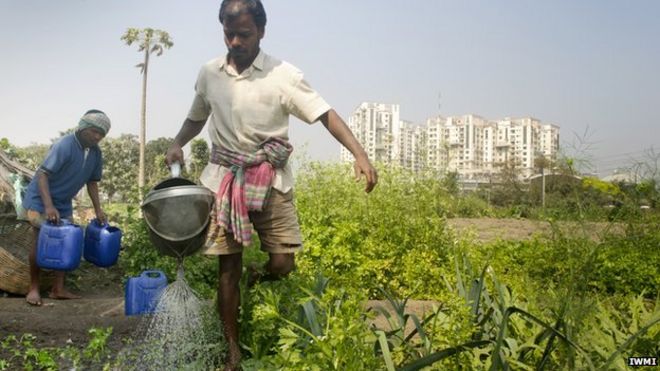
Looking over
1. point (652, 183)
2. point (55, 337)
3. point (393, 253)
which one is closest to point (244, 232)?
point (55, 337)

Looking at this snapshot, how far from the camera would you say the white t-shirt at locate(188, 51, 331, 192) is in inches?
121

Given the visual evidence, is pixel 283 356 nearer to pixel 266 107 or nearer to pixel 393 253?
pixel 266 107

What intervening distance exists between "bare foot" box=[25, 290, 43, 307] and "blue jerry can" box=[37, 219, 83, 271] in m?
0.23

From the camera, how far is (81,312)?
4.93 metres

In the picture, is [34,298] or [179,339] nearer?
[179,339]

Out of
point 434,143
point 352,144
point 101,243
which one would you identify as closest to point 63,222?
point 101,243

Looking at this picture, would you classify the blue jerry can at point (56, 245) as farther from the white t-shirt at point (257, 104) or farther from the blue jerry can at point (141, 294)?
the white t-shirt at point (257, 104)

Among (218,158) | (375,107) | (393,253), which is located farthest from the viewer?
(375,107)

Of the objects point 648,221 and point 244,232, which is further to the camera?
point 648,221

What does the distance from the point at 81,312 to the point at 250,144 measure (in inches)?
106

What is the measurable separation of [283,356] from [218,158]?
50.4 inches

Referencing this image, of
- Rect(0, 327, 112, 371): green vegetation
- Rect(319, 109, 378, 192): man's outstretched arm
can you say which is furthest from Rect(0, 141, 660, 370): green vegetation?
Rect(319, 109, 378, 192): man's outstretched arm

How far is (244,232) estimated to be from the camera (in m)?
2.98

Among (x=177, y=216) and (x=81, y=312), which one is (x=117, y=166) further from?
(x=177, y=216)
